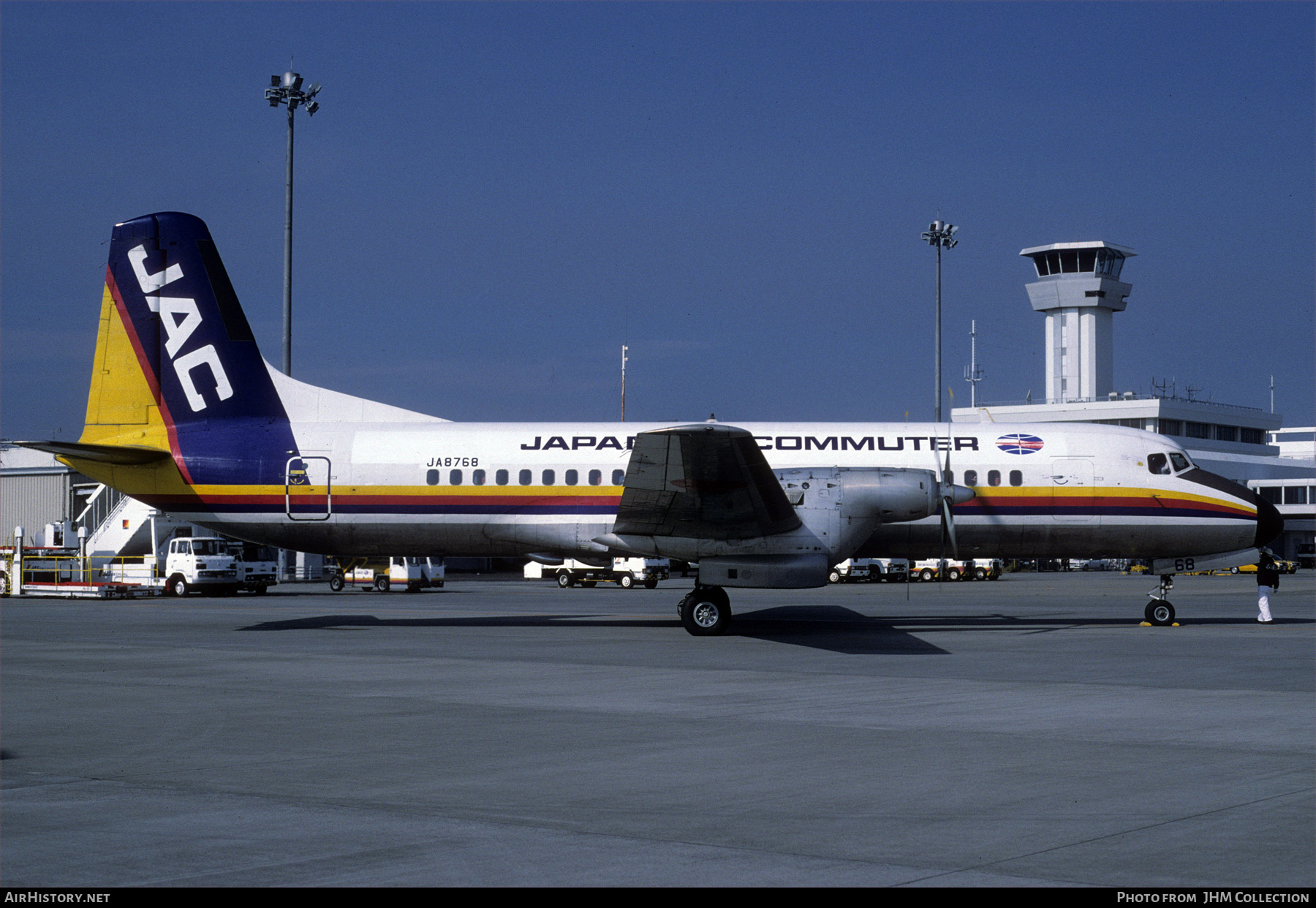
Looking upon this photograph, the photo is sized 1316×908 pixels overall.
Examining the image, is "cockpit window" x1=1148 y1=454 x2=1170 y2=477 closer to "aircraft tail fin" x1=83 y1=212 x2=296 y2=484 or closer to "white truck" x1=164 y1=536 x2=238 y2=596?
"aircraft tail fin" x1=83 y1=212 x2=296 y2=484

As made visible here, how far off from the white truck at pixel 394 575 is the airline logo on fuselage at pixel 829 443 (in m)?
24.0

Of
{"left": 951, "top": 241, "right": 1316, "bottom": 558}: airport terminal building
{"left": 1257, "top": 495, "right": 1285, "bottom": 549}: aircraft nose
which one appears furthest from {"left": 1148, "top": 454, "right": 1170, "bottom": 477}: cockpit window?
{"left": 951, "top": 241, "right": 1316, "bottom": 558}: airport terminal building

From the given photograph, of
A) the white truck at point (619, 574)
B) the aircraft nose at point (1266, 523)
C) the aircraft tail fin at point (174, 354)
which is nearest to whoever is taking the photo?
the aircraft tail fin at point (174, 354)

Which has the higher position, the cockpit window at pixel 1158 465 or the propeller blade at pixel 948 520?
the cockpit window at pixel 1158 465

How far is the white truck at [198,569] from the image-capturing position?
39844 mm

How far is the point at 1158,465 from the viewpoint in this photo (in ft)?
77.0

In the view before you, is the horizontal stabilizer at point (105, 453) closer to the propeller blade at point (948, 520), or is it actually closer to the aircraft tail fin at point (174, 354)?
the aircraft tail fin at point (174, 354)

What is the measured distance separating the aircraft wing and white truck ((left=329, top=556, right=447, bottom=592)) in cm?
2640

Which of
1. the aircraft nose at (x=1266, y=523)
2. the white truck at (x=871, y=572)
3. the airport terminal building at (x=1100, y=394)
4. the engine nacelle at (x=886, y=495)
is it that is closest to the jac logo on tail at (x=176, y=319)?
the engine nacelle at (x=886, y=495)

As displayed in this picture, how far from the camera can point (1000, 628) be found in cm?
2302

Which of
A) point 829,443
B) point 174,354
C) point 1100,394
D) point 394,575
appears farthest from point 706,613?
point 1100,394

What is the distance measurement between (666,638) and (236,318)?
35.7ft

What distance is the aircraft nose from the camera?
23203mm
